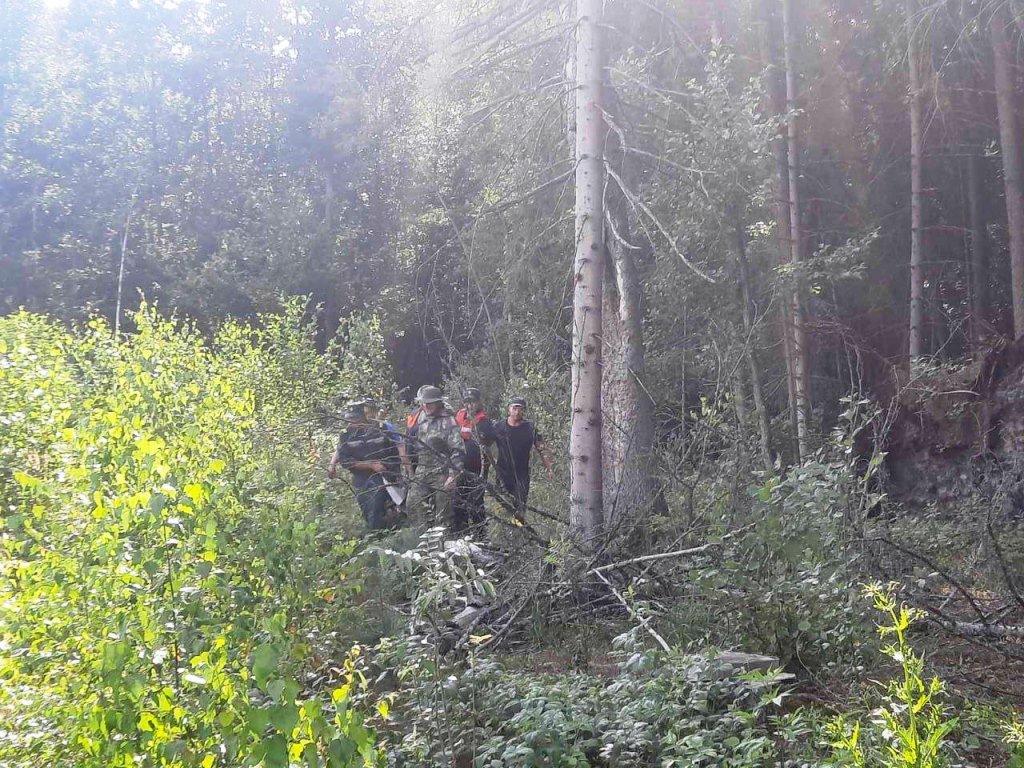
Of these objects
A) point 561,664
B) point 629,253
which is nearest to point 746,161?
point 629,253

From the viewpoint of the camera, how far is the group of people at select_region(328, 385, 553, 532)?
25.6ft

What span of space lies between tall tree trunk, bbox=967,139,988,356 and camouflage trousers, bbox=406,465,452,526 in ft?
40.6

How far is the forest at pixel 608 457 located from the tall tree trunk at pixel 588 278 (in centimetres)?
3

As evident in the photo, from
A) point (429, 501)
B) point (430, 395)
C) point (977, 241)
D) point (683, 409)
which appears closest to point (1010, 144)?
point (977, 241)

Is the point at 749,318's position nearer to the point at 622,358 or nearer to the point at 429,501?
the point at 622,358

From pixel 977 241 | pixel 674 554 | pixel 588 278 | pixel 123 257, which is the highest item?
pixel 123 257

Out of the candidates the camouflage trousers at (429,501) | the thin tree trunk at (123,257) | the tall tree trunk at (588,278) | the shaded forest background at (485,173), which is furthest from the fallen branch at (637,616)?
the thin tree trunk at (123,257)

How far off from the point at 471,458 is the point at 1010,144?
9.00 meters

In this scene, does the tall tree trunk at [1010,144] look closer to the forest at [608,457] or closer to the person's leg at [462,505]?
the forest at [608,457]

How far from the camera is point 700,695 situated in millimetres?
3955

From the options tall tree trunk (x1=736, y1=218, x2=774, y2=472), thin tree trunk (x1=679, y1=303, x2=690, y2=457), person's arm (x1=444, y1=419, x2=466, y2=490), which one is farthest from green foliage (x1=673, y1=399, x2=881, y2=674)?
tall tree trunk (x1=736, y1=218, x2=774, y2=472)

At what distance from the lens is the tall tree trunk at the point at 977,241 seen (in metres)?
17.5

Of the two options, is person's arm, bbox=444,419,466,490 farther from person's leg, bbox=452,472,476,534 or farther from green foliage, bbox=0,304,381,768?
green foliage, bbox=0,304,381,768

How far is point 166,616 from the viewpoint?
3684 millimetres
